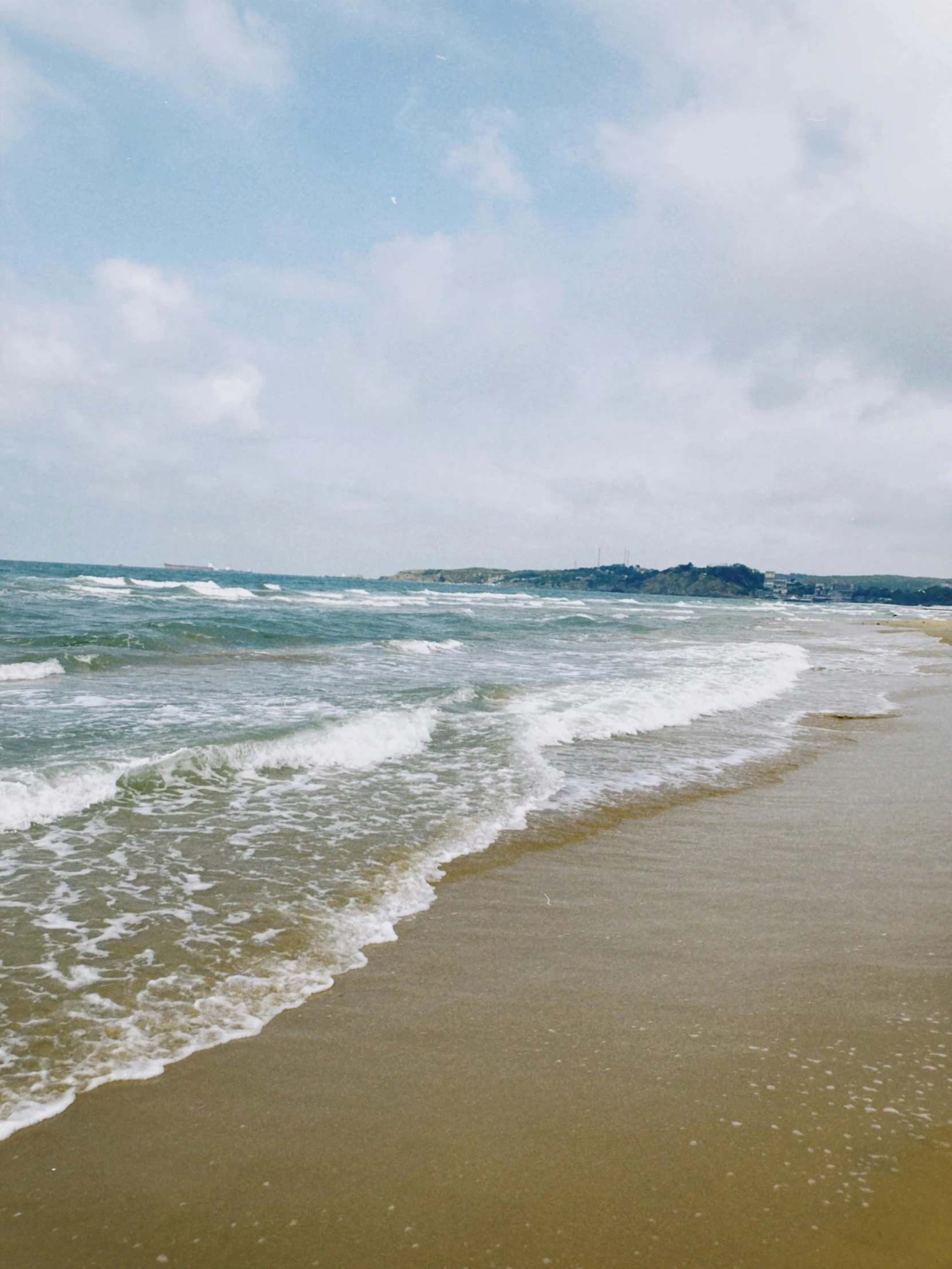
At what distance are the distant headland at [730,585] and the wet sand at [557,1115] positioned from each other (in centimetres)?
15817

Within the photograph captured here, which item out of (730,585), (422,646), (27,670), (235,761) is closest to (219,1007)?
(235,761)

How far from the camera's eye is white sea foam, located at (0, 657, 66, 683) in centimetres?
1498

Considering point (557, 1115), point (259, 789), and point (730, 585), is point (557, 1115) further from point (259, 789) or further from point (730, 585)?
point (730, 585)

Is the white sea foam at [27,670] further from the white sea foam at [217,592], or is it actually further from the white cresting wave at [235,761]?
the white sea foam at [217,592]

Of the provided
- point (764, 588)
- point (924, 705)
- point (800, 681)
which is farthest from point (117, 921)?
point (764, 588)

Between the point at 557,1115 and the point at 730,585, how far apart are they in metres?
187

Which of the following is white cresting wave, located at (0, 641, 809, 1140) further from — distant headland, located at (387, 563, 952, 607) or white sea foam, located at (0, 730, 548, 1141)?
distant headland, located at (387, 563, 952, 607)

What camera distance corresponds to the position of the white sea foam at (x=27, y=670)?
1498 cm

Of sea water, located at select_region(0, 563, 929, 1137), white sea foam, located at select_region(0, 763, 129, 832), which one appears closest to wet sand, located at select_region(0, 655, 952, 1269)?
sea water, located at select_region(0, 563, 929, 1137)

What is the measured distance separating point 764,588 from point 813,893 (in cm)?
19410

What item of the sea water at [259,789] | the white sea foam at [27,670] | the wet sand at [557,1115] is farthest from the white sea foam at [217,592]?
the wet sand at [557,1115]

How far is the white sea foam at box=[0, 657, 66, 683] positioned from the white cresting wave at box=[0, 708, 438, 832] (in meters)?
8.04

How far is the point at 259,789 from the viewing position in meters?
8.01

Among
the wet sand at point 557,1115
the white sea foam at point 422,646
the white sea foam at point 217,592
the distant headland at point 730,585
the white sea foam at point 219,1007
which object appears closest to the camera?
the wet sand at point 557,1115
